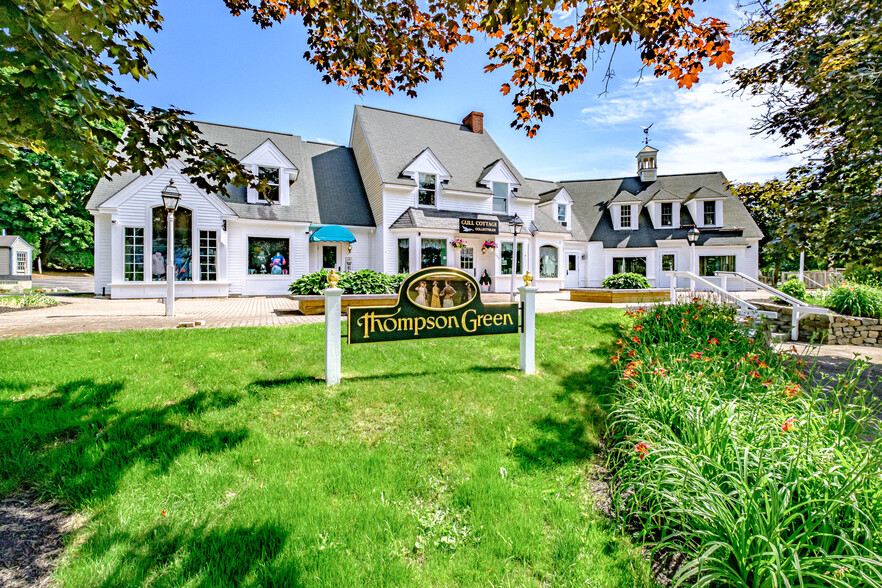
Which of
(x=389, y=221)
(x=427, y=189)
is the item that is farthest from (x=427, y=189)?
(x=389, y=221)

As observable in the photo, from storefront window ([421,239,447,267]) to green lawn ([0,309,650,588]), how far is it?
13621mm

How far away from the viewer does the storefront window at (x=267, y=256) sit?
56.7ft

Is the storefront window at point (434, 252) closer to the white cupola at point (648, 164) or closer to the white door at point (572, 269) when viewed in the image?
the white door at point (572, 269)

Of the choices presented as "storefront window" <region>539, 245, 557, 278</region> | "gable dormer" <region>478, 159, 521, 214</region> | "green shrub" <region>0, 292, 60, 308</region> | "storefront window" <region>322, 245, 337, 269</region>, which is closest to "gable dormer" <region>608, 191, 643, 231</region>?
"storefront window" <region>539, 245, 557, 278</region>

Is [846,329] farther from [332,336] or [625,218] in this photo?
[625,218]

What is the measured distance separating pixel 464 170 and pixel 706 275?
1780cm

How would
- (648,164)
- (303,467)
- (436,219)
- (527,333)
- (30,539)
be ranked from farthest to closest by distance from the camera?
(648,164) < (436,219) < (527,333) < (303,467) < (30,539)

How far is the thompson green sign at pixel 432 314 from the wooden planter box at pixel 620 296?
10466 mm

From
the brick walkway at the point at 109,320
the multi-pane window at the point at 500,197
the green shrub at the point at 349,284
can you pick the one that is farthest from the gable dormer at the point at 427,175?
the brick walkway at the point at 109,320

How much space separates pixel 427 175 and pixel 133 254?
13.2 meters

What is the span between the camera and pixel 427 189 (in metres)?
19.8

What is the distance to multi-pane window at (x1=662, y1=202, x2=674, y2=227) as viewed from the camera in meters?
26.6

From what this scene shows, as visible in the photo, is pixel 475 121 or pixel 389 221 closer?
pixel 389 221

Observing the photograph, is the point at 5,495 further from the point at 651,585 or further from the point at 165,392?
the point at 651,585
